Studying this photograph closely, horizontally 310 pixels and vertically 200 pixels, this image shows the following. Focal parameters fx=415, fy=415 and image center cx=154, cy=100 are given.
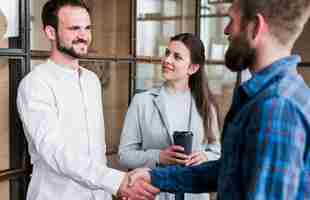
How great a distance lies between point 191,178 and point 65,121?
0.59 metres

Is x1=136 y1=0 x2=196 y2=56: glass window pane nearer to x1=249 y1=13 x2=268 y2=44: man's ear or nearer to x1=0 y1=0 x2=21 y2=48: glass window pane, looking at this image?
x1=0 y1=0 x2=21 y2=48: glass window pane

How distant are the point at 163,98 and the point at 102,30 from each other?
69 cm

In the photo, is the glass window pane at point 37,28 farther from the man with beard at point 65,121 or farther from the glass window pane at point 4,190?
the glass window pane at point 4,190

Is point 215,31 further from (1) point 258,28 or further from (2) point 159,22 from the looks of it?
(1) point 258,28

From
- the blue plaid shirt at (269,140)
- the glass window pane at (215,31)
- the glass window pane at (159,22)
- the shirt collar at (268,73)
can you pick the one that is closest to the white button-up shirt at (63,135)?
the blue plaid shirt at (269,140)

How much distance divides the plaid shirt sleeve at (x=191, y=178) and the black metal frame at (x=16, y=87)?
743mm

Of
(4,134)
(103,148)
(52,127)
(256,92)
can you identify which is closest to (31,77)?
(52,127)

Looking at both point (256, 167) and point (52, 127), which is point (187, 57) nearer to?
point (52, 127)

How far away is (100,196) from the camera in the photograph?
1.89 m

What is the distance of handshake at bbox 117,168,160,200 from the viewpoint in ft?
5.36

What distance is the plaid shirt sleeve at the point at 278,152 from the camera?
35.6 inches

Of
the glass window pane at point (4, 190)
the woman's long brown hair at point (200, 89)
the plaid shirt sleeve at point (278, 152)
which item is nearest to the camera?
the plaid shirt sleeve at point (278, 152)

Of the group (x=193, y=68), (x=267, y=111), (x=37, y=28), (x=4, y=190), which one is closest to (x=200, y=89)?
(x=193, y=68)

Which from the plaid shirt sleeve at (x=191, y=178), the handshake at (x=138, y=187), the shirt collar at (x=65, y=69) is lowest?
the handshake at (x=138, y=187)
